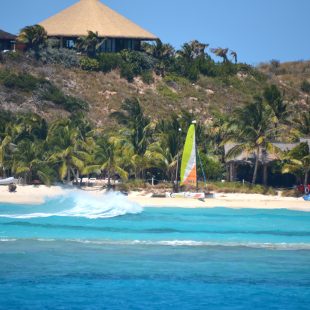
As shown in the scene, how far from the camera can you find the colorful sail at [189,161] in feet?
165

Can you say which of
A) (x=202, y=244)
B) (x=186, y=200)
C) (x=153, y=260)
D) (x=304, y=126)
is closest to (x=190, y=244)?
(x=202, y=244)

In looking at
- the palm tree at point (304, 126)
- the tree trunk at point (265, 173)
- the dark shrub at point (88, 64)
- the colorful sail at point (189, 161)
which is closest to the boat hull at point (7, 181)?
the colorful sail at point (189, 161)

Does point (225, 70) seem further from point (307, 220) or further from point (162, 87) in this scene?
point (307, 220)

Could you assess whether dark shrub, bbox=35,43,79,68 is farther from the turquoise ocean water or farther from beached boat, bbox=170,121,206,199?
the turquoise ocean water

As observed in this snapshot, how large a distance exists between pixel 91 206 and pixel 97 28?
118ft

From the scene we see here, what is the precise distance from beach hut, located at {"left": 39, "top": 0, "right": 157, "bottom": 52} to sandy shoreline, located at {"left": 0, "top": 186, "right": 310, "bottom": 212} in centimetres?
3194

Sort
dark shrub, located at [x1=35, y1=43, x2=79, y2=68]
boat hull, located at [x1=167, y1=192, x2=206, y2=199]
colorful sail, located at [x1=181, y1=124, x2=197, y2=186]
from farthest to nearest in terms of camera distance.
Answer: dark shrub, located at [x1=35, y1=43, x2=79, y2=68] < colorful sail, located at [x1=181, y1=124, x2=197, y2=186] < boat hull, located at [x1=167, y1=192, x2=206, y2=199]

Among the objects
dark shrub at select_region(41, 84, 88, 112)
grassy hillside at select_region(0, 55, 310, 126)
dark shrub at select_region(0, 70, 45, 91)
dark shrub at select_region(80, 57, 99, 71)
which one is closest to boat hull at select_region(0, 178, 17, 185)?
grassy hillside at select_region(0, 55, 310, 126)

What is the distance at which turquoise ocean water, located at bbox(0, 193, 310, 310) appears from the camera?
23828 mm

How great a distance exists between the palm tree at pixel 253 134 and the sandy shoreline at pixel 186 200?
9.74ft

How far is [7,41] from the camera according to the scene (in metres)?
81.9

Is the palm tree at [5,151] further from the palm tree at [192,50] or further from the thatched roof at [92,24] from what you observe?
the palm tree at [192,50]

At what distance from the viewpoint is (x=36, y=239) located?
1377 inches

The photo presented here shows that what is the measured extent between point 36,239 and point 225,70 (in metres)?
55.2
